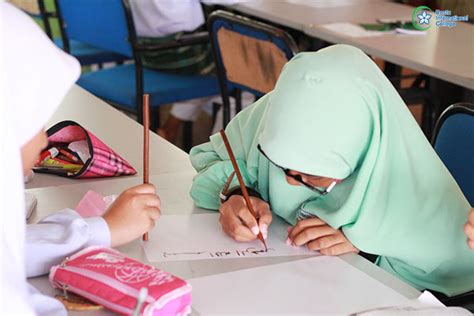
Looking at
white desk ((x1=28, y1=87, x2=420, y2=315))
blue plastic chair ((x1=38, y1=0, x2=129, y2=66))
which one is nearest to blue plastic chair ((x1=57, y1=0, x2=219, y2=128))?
blue plastic chair ((x1=38, y1=0, x2=129, y2=66))

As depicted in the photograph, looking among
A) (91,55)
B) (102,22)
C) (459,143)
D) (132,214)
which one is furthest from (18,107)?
(91,55)

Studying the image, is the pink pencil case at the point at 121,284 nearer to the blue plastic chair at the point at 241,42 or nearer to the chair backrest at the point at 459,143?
the chair backrest at the point at 459,143

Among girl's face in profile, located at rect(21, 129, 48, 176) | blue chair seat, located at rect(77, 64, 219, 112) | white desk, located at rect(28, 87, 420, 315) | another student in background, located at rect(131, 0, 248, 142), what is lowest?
blue chair seat, located at rect(77, 64, 219, 112)

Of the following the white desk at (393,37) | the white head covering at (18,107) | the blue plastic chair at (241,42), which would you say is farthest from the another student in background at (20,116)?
the white desk at (393,37)

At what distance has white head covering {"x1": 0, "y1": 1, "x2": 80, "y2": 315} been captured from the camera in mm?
902

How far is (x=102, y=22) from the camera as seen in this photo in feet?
11.2

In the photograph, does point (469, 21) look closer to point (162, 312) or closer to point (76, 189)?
point (76, 189)

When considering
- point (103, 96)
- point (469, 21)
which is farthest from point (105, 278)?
point (469, 21)

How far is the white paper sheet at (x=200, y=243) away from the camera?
4.43ft

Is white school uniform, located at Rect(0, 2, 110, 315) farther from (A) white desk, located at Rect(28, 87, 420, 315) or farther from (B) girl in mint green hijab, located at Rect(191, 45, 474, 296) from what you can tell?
(B) girl in mint green hijab, located at Rect(191, 45, 474, 296)

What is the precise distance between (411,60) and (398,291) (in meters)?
1.69

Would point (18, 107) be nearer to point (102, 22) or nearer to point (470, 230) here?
point (470, 230)

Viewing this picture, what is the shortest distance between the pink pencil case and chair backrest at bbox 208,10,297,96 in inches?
57.0

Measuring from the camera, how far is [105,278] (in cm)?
112
